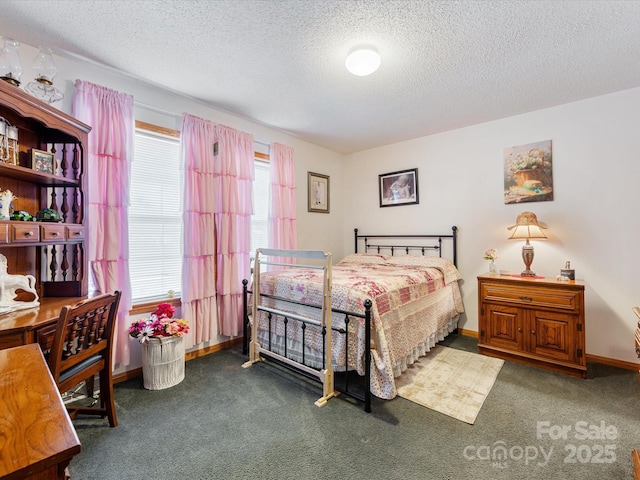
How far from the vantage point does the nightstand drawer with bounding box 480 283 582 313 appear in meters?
2.62

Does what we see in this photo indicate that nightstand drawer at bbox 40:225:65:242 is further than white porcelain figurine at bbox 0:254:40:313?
Yes

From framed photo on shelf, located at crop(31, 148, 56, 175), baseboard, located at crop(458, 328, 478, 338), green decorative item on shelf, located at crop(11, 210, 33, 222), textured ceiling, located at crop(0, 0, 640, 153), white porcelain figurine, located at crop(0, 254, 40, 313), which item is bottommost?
baseboard, located at crop(458, 328, 478, 338)

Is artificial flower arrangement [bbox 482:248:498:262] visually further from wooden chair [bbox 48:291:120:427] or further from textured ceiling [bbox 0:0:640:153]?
wooden chair [bbox 48:291:120:427]

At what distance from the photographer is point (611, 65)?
7.91ft

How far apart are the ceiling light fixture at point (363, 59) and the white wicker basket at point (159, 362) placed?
2.67m

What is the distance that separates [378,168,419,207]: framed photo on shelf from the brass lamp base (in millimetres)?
1506

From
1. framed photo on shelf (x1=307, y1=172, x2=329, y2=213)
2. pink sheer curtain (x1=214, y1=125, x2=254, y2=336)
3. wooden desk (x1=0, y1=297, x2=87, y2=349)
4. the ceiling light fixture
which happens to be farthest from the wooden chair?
framed photo on shelf (x1=307, y1=172, x2=329, y2=213)

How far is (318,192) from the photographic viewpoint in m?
4.55

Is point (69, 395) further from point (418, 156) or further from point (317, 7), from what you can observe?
point (418, 156)

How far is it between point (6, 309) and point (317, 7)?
260 centimetres

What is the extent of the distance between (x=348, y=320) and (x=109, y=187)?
2.28 meters

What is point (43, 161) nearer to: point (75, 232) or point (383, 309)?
point (75, 232)

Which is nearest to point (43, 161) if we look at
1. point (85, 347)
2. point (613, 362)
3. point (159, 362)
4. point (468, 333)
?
point (85, 347)

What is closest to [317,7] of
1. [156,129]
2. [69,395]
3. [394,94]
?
[394,94]
